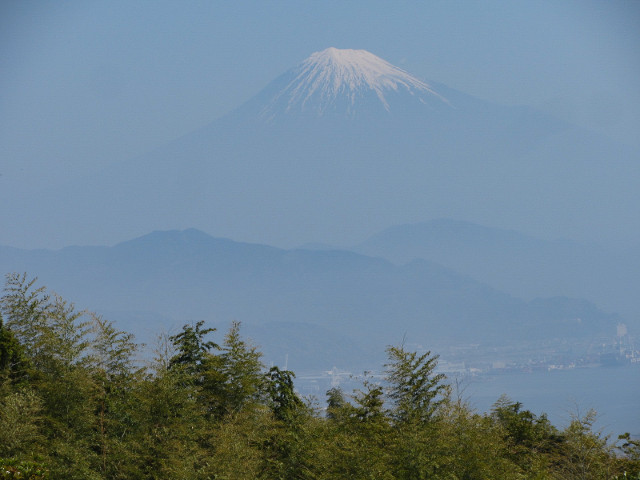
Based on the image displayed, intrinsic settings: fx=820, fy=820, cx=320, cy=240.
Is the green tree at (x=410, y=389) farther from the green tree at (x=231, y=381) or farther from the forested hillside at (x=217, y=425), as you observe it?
the green tree at (x=231, y=381)

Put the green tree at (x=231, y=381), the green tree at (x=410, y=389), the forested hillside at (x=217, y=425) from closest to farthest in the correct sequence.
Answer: the forested hillside at (x=217, y=425)
the green tree at (x=410, y=389)
the green tree at (x=231, y=381)

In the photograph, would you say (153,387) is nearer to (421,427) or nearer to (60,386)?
(60,386)

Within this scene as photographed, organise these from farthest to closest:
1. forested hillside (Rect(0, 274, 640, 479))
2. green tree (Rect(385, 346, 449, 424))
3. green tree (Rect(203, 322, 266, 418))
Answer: green tree (Rect(203, 322, 266, 418))
green tree (Rect(385, 346, 449, 424))
forested hillside (Rect(0, 274, 640, 479))

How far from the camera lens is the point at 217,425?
28422mm

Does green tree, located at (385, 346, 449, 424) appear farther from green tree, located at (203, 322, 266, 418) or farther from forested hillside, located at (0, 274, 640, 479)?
green tree, located at (203, 322, 266, 418)

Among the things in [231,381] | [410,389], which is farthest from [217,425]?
[410,389]

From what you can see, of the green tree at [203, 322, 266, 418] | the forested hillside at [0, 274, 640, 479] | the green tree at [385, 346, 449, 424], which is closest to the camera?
the forested hillside at [0, 274, 640, 479]

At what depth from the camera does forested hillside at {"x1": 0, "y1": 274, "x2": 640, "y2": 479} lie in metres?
23.8

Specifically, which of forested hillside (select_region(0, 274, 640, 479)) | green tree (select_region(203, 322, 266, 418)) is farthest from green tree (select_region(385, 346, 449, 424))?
green tree (select_region(203, 322, 266, 418))

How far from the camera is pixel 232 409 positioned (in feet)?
Result: 99.9

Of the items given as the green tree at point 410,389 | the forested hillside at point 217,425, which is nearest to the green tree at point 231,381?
the forested hillside at point 217,425

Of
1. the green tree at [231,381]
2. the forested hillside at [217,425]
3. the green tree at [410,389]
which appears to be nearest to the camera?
the forested hillside at [217,425]

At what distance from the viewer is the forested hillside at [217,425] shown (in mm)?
23828

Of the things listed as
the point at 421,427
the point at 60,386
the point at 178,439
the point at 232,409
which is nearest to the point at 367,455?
the point at 421,427
